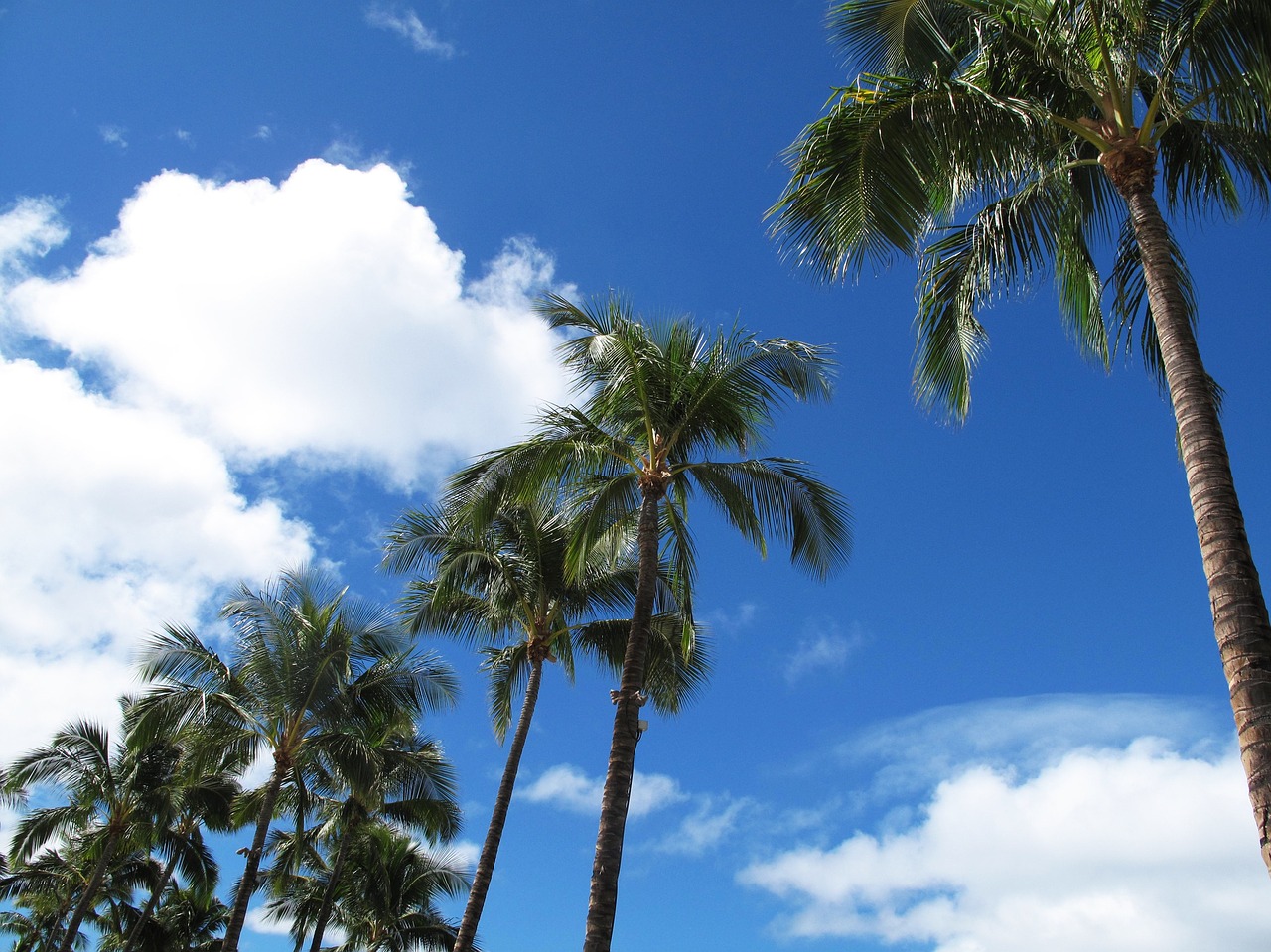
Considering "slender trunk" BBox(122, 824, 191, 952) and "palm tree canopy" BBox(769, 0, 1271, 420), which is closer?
→ "palm tree canopy" BBox(769, 0, 1271, 420)

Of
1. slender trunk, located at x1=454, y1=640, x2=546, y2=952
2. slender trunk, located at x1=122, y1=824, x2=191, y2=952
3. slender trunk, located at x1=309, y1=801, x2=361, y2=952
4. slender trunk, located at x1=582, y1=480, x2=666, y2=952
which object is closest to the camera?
slender trunk, located at x1=582, y1=480, x2=666, y2=952

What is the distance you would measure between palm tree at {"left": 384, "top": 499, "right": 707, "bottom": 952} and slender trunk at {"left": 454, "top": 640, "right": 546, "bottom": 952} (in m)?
0.03

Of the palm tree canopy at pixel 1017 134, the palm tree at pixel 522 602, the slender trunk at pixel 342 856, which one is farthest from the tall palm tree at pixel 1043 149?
the slender trunk at pixel 342 856

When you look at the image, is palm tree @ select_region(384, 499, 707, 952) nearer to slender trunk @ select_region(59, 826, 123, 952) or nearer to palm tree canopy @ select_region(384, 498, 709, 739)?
palm tree canopy @ select_region(384, 498, 709, 739)

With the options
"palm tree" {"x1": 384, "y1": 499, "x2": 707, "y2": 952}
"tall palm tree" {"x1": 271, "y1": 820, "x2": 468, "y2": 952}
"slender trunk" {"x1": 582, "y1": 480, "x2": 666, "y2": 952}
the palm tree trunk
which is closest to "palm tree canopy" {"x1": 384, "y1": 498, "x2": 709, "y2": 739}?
"palm tree" {"x1": 384, "y1": 499, "x2": 707, "y2": 952}

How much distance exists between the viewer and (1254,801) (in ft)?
17.3

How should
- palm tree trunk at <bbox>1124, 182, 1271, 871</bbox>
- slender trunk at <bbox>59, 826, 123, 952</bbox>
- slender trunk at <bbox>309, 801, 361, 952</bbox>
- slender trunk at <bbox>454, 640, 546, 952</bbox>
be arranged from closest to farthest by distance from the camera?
palm tree trunk at <bbox>1124, 182, 1271, 871</bbox> < slender trunk at <bbox>454, 640, 546, 952</bbox> < slender trunk at <bbox>59, 826, 123, 952</bbox> < slender trunk at <bbox>309, 801, 361, 952</bbox>

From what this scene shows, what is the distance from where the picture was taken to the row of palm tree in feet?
66.5

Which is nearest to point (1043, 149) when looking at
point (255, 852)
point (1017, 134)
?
point (1017, 134)

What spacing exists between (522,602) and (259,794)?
10.6 metres

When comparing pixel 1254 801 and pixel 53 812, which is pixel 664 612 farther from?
pixel 53 812

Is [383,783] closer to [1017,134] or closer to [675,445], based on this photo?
[675,445]

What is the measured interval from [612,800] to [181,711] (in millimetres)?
13623

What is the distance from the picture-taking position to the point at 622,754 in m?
10.9
